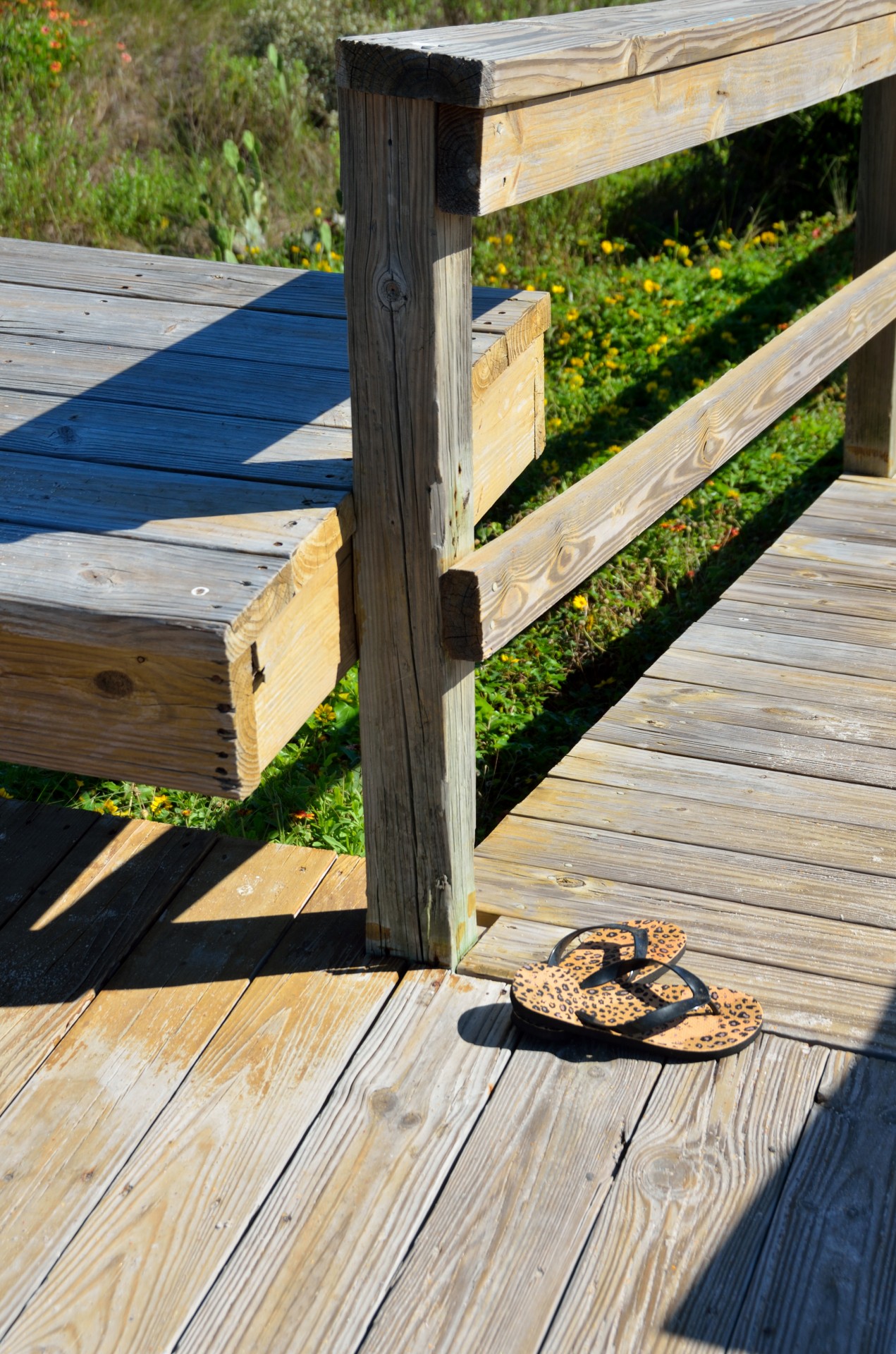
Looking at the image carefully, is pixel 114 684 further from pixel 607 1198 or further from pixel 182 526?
pixel 607 1198

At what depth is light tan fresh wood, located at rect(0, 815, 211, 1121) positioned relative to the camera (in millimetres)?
2053

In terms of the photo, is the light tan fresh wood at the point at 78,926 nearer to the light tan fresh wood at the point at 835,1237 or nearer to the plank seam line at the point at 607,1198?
the plank seam line at the point at 607,1198

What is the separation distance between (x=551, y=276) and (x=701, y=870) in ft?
14.5

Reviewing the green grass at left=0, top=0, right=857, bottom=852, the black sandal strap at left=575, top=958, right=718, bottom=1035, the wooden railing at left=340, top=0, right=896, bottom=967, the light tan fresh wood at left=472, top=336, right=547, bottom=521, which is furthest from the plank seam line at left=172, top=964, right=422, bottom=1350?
the green grass at left=0, top=0, right=857, bottom=852

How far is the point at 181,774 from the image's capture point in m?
1.68

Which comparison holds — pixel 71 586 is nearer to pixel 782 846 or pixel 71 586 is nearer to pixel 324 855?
pixel 324 855

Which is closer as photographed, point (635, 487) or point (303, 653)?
point (303, 653)

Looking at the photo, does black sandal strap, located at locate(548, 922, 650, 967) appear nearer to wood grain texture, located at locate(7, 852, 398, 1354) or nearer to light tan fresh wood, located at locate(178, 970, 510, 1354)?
light tan fresh wood, located at locate(178, 970, 510, 1354)

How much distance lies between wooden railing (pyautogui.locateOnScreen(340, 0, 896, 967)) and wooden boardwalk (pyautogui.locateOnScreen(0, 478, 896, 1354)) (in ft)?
0.86

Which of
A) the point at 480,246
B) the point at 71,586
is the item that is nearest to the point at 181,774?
the point at 71,586

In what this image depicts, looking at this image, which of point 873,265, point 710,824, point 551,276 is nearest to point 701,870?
point 710,824

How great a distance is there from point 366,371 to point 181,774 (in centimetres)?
60

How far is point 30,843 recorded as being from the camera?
2.62 meters

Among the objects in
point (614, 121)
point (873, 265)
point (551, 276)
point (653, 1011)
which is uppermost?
point (614, 121)
